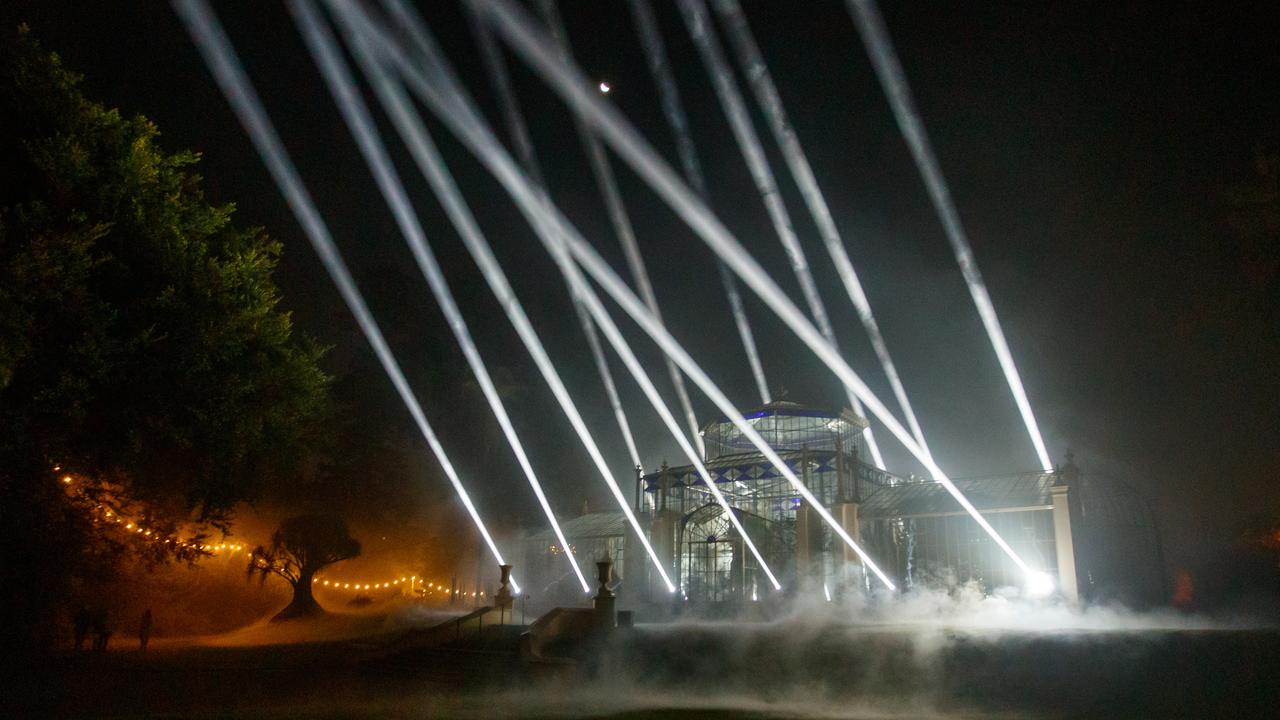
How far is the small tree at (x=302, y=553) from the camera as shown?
30453 mm

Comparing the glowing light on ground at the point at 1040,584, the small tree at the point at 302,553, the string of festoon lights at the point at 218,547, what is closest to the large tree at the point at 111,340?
the string of festoon lights at the point at 218,547

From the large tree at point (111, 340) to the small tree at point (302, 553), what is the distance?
47.4 ft

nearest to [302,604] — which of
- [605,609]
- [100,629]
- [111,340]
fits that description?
[100,629]

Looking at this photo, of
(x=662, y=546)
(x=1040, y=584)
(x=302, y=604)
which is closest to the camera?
(x=1040, y=584)

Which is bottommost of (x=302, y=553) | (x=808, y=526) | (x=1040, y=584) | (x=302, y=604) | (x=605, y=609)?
(x=302, y=604)

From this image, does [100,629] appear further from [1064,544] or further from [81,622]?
[1064,544]

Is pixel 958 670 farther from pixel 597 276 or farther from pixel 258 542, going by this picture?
pixel 258 542

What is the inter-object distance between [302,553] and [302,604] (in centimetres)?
198

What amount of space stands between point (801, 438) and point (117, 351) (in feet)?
91.1

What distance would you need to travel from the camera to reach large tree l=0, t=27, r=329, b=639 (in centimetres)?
1187

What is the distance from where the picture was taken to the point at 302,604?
30391 millimetres

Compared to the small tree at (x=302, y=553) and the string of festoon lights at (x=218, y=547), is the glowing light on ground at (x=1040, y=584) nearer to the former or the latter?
the string of festoon lights at (x=218, y=547)

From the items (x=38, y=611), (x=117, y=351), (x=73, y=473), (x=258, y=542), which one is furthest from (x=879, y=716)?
(x=258, y=542)

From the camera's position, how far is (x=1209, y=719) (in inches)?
365
